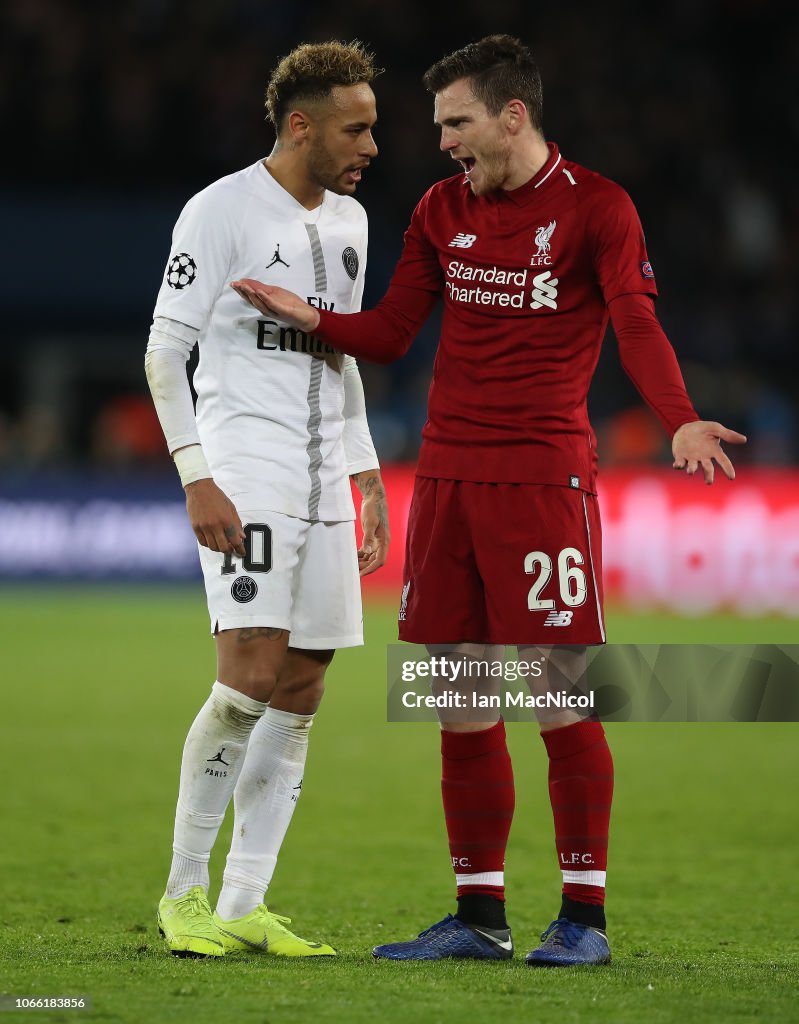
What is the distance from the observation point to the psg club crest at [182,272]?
159 inches

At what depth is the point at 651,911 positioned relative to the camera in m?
4.87

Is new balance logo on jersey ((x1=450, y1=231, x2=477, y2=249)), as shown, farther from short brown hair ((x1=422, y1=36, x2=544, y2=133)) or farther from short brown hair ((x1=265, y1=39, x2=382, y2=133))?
short brown hair ((x1=265, y1=39, x2=382, y2=133))

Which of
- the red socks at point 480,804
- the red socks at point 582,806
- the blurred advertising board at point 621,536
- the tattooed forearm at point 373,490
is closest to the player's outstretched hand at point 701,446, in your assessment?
the red socks at point 582,806

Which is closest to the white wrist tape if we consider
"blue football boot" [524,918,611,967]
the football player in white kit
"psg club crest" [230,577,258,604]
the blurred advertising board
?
the football player in white kit

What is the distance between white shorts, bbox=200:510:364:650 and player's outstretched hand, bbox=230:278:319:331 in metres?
0.49

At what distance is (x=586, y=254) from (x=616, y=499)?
9.85 meters

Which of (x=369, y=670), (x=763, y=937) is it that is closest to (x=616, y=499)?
(x=369, y=670)

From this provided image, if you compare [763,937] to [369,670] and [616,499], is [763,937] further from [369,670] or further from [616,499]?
[616,499]

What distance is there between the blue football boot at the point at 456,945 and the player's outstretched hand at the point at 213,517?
107 cm

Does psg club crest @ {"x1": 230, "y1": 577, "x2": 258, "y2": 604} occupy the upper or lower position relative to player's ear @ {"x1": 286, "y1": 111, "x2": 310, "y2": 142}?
lower

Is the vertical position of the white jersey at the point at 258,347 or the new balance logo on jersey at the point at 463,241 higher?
the new balance logo on jersey at the point at 463,241

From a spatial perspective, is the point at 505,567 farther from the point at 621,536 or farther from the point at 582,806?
the point at 621,536

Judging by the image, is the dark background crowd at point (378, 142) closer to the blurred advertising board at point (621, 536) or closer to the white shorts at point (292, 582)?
the blurred advertising board at point (621, 536)

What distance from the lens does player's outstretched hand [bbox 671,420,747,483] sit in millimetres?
3596
